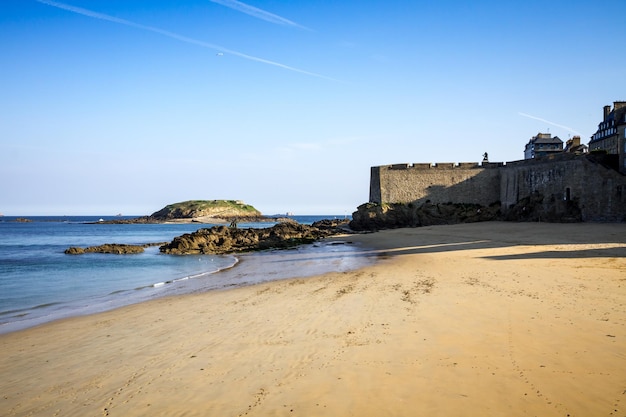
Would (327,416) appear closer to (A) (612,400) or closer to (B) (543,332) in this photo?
(A) (612,400)

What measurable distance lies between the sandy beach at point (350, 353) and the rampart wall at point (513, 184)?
14965mm

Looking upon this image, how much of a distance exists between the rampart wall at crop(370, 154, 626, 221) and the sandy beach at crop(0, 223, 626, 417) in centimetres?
1497

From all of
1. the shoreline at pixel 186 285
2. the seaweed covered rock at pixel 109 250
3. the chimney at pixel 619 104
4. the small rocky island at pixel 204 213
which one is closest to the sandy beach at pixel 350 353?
the shoreline at pixel 186 285

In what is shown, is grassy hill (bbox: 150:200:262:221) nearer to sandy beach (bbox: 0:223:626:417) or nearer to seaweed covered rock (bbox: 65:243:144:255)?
seaweed covered rock (bbox: 65:243:144:255)

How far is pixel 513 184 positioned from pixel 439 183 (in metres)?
6.03

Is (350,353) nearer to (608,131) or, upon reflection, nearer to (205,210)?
(608,131)

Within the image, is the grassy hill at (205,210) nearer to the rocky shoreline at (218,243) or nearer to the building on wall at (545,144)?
the building on wall at (545,144)

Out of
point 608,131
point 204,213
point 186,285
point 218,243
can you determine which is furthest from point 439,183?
point 204,213

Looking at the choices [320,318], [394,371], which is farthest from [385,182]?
[394,371]

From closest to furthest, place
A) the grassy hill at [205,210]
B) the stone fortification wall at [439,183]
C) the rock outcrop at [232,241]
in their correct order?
1. the rock outcrop at [232,241]
2. the stone fortification wall at [439,183]
3. the grassy hill at [205,210]

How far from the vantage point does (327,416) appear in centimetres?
436

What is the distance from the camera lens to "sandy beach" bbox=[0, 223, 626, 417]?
4.68m

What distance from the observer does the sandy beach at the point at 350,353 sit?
4680 mm

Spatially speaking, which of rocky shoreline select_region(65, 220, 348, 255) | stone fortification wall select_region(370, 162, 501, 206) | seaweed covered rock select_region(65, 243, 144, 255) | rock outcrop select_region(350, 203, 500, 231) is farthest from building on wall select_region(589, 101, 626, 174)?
seaweed covered rock select_region(65, 243, 144, 255)
